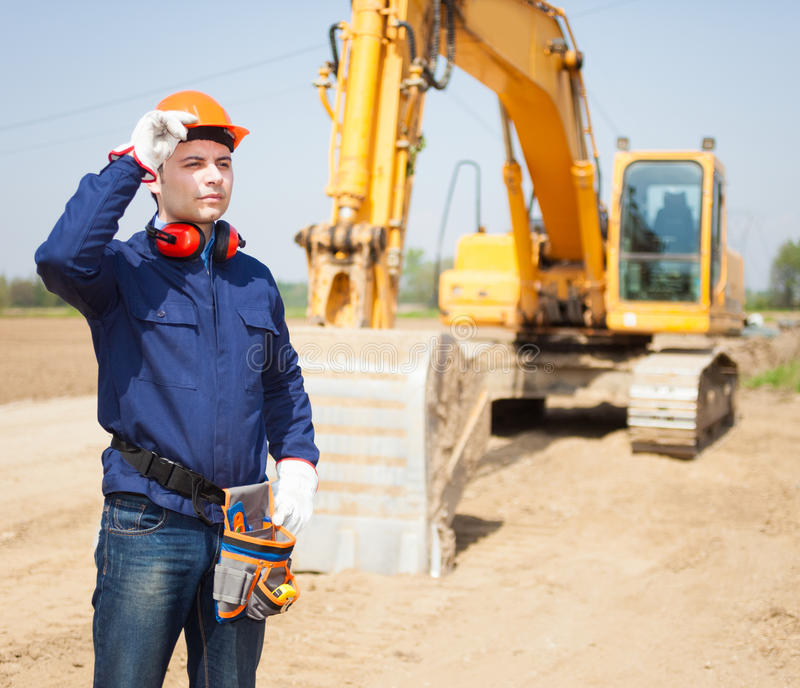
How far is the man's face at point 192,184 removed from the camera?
2.21m

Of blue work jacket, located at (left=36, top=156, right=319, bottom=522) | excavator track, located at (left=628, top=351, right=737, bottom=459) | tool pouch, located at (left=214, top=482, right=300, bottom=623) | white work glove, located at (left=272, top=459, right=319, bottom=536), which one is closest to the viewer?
blue work jacket, located at (left=36, top=156, right=319, bottom=522)

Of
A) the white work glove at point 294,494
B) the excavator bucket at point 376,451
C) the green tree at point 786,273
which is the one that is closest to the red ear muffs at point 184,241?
the white work glove at point 294,494

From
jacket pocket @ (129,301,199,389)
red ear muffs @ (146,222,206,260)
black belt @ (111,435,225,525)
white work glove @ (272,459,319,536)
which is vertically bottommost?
A: white work glove @ (272,459,319,536)

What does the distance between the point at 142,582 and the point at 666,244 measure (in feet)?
26.9

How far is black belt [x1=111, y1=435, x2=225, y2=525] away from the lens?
6.70ft

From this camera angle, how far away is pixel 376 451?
4754mm

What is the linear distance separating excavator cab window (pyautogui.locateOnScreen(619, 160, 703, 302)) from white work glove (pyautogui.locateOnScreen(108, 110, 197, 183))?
7801 mm

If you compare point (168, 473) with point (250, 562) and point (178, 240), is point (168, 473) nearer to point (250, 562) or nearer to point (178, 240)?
point (250, 562)

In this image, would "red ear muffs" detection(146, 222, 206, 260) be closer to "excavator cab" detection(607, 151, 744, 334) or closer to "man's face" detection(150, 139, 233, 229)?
"man's face" detection(150, 139, 233, 229)

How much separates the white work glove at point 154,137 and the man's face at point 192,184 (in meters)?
0.08

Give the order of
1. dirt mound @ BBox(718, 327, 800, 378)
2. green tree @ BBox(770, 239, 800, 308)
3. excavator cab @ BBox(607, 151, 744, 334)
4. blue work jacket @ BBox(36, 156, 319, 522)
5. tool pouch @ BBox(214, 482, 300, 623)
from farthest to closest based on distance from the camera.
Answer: green tree @ BBox(770, 239, 800, 308)
dirt mound @ BBox(718, 327, 800, 378)
excavator cab @ BBox(607, 151, 744, 334)
tool pouch @ BBox(214, 482, 300, 623)
blue work jacket @ BBox(36, 156, 319, 522)

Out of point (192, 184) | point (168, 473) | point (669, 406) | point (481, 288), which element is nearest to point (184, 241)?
point (192, 184)

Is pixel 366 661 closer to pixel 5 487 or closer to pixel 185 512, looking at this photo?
pixel 185 512

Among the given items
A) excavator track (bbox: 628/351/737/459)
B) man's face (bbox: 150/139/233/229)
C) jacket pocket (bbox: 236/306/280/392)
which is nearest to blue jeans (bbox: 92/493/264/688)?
jacket pocket (bbox: 236/306/280/392)
